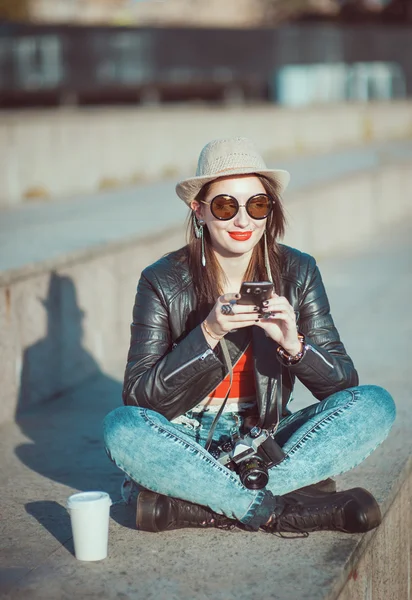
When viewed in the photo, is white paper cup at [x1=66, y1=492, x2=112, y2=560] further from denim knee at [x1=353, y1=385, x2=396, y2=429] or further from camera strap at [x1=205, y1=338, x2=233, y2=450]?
denim knee at [x1=353, y1=385, x2=396, y2=429]

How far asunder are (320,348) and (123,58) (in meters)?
21.5

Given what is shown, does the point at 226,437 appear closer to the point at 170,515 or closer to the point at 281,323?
the point at 170,515

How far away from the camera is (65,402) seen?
16.9 feet

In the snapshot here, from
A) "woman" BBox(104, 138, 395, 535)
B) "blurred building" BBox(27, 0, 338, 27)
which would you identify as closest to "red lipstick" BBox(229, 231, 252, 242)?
"woman" BBox(104, 138, 395, 535)

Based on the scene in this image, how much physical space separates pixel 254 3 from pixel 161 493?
69.9 m

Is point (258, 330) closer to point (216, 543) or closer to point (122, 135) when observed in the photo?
point (216, 543)

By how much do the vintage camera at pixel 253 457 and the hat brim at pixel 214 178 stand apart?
826 millimetres

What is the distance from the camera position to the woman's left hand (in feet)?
10.3

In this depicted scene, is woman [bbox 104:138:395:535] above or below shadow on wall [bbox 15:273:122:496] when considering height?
above

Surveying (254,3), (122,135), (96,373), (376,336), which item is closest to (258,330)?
(96,373)

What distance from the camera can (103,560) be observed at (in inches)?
121

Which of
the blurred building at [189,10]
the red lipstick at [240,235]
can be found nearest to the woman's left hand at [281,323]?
the red lipstick at [240,235]

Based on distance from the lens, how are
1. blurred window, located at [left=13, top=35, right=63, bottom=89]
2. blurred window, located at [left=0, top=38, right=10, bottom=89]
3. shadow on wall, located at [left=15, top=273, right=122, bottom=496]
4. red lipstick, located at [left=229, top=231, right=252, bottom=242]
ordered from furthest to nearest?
blurred window, located at [left=13, top=35, right=63, bottom=89] → blurred window, located at [left=0, top=38, right=10, bottom=89] → shadow on wall, located at [left=15, top=273, right=122, bottom=496] → red lipstick, located at [left=229, top=231, right=252, bottom=242]

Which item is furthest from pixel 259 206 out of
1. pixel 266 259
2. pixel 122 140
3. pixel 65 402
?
pixel 122 140
